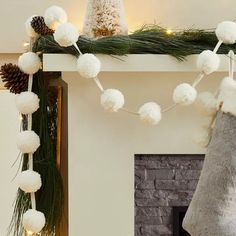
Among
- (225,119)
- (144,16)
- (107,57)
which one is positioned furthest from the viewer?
(144,16)

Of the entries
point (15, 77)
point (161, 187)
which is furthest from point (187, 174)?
point (15, 77)

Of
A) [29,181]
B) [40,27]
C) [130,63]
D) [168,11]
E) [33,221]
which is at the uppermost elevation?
[168,11]

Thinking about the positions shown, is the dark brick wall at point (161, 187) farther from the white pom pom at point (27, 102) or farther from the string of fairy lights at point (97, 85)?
the white pom pom at point (27, 102)

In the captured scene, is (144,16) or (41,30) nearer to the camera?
(41,30)

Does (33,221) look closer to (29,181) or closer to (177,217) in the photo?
(29,181)

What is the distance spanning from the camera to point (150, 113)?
152 centimetres

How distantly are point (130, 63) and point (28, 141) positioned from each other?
1.25 feet

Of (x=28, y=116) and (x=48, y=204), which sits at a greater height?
(x=28, y=116)

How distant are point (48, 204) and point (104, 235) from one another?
0.20m

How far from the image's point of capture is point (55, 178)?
5.57ft

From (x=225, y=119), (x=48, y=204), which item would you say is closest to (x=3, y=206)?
(x=48, y=204)

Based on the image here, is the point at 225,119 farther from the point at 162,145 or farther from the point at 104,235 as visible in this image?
the point at 104,235

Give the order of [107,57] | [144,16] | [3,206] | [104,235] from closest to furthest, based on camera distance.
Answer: [107,57] < [104,235] < [144,16] < [3,206]

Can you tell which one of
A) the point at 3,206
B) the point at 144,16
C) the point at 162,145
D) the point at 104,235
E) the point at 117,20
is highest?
the point at 144,16
